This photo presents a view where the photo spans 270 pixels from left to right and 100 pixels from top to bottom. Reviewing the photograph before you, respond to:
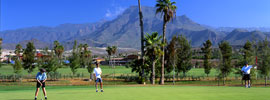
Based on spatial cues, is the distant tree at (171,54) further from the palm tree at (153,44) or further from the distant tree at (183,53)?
the palm tree at (153,44)

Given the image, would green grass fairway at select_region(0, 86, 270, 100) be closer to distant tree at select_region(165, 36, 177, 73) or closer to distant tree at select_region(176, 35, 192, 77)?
distant tree at select_region(165, 36, 177, 73)

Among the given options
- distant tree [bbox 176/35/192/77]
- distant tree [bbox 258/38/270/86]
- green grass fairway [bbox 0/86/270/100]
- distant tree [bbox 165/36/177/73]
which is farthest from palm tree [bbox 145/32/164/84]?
green grass fairway [bbox 0/86/270/100]

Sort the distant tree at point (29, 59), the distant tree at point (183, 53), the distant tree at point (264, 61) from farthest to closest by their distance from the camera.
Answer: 1. the distant tree at point (29, 59)
2. the distant tree at point (183, 53)
3. the distant tree at point (264, 61)

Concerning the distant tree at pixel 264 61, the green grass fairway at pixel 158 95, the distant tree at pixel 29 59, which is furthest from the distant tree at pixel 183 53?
the distant tree at pixel 29 59

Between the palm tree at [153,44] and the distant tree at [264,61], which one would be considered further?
the palm tree at [153,44]

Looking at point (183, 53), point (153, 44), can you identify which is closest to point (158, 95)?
point (153, 44)

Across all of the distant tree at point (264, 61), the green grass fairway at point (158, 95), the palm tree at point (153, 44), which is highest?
the palm tree at point (153, 44)

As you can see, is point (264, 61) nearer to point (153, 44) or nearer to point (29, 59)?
point (153, 44)

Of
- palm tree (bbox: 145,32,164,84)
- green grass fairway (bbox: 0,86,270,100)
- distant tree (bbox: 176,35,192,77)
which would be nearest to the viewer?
green grass fairway (bbox: 0,86,270,100)

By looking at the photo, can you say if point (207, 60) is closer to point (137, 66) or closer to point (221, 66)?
point (221, 66)

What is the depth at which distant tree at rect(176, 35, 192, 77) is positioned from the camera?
5372cm

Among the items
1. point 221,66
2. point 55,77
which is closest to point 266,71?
point 221,66

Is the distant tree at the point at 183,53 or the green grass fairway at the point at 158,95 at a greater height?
the distant tree at the point at 183,53

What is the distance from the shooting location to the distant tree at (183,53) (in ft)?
176
